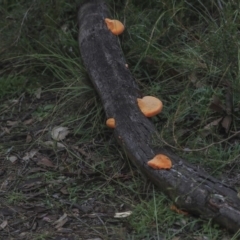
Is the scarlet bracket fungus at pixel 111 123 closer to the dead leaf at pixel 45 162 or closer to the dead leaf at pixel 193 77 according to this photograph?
the dead leaf at pixel 45 162

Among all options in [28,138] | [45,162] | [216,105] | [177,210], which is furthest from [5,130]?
[177,210]

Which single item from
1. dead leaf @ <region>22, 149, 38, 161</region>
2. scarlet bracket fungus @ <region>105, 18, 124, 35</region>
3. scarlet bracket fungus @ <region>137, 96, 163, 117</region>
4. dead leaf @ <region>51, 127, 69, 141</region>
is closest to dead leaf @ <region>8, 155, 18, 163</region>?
dead leaf @ <region>22, 149, 38, 161</region>

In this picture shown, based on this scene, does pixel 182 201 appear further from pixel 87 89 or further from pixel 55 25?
pixel 55 25

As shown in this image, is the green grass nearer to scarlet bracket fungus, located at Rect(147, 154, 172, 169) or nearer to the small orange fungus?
the small orange fungus

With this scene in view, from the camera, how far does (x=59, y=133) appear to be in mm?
4227

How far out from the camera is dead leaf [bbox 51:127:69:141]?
4.20 m

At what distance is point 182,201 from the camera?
3.41 meters

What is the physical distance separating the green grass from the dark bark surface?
0.08 meters

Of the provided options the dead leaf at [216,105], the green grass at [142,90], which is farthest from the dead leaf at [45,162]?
the dead leaf at [216,105]

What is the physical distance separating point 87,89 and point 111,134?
401 millimetres

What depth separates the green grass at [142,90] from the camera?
3.67 metres

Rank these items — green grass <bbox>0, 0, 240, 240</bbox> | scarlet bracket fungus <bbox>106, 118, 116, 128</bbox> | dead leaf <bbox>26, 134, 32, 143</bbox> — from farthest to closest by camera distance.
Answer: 1. dead leaf <bbox>26, 134, 32, 143</bbox>
2. scarlet bracket fungus <bbox>106, 118, 116, 128</bbox>
3. green grass <bbox>0, 0, 240, 240</bbox>

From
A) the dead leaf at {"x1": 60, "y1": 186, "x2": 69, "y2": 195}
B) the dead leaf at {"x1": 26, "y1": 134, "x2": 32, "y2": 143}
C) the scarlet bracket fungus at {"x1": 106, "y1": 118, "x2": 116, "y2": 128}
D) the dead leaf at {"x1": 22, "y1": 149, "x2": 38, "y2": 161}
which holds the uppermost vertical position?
the scarlet bracket fungus at {"x1": 106, "y1": 118, "x2": 116, "y2": 128}

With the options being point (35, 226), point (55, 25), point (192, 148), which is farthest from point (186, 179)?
point (55, 25)
